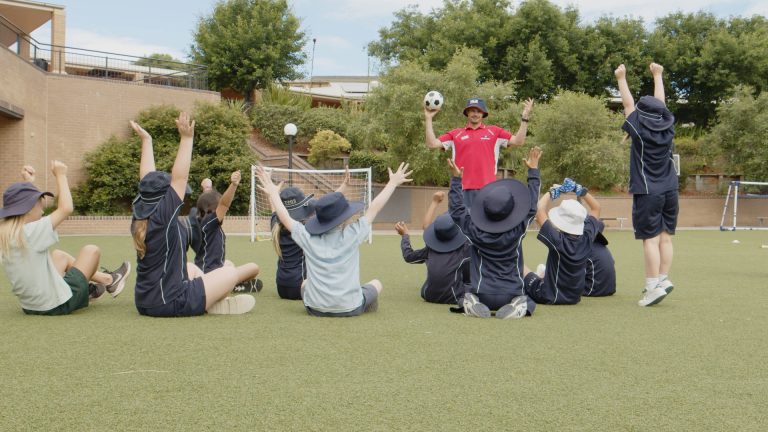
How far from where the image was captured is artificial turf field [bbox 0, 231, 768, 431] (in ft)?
10.5

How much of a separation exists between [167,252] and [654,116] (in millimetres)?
4505

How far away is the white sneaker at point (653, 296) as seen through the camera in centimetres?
667

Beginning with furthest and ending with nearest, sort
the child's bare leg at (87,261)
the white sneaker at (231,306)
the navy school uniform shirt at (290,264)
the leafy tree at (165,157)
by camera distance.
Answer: the leafy tree at (165,157) < the navy school uniform shirt at (290,264) < the child's bare leg at (87,261) < the white sneaker at (231,306)

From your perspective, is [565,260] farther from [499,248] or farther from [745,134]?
[745,134]

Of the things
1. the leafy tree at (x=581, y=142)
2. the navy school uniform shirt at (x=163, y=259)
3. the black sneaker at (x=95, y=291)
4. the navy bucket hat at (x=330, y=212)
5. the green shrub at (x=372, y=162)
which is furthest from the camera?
the green shrub at (x=372, y=162)

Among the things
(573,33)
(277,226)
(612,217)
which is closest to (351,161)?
(612,217)

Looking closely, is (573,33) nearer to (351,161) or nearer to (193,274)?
(351,161)

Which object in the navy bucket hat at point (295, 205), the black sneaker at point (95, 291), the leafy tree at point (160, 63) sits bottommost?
the black sneaker at point (95, 291)

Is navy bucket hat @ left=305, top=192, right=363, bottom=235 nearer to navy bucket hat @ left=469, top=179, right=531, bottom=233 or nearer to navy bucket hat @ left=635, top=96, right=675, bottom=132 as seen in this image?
navy bucket hat @ left=469, top=179, right=531, bottom=233

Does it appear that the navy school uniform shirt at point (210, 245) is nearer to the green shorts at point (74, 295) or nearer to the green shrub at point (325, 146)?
the green shorts at point (74, 295)

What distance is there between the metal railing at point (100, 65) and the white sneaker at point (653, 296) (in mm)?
19833

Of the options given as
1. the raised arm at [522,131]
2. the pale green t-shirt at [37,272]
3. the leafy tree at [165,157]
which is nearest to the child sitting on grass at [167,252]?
the pale green t-shirt at [37,272]

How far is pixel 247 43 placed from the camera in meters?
35.8

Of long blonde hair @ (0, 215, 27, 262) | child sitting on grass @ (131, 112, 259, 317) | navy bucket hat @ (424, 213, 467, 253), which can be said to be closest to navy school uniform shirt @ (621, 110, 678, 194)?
navy bucket hat @ (424, 213, 467, 253)
